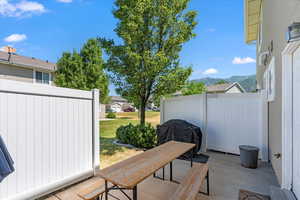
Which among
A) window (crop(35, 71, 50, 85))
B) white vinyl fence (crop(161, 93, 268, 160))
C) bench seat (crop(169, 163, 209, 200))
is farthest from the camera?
window (crop(35, 71, 50, 85))

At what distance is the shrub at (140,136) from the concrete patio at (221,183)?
6.38ft

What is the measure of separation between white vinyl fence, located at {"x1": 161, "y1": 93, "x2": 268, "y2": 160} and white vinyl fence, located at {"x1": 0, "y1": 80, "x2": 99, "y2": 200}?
3663 millimetres

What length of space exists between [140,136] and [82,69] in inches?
403

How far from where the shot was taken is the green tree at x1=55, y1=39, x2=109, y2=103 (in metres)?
13.1

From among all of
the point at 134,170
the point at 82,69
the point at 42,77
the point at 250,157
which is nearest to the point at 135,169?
the point at 134,170

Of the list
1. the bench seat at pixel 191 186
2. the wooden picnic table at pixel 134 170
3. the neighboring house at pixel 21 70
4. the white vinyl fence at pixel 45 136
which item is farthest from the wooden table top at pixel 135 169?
the neighboring house at pixel 21 70

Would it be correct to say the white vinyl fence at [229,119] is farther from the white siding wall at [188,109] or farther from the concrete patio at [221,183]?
the concrete patio at [221,183]

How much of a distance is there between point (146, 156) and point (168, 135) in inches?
108

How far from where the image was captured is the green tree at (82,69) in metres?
13.1

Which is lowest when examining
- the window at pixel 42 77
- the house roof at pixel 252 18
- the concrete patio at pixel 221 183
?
the concrete patio at pixel 221 183

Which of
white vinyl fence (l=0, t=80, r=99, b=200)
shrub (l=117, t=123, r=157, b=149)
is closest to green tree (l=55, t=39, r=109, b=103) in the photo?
shrub (l=117, t=123, r=157, b=149)

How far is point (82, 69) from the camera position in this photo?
45.1 ft

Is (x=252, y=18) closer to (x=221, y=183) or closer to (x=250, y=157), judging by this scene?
(x=250, y=157)

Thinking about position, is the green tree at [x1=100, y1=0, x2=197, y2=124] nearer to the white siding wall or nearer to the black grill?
the white siding wall
